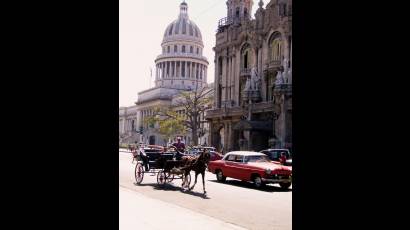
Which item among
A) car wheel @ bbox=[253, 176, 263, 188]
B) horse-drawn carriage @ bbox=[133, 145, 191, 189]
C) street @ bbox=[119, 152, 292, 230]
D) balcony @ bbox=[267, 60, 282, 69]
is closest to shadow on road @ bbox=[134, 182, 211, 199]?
street @ bbox=[119, 152, 292, 230]

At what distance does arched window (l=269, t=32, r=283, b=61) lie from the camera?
145ft

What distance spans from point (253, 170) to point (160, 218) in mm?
8867

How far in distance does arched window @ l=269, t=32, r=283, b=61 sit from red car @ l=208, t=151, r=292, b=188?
1011 inches

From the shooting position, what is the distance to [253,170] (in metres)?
18.2

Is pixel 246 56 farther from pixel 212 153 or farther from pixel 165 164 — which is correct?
pixel 165 164

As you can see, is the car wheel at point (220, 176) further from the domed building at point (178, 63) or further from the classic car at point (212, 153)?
the domed building at point (178, 63)

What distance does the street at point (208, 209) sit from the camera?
930 cm

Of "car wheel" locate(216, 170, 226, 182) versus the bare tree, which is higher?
the bare tree

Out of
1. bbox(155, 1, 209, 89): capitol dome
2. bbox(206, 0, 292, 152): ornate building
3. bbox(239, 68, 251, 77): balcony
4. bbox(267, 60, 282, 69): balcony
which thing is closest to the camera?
bbox(206, 0, 292, 152): ornate building

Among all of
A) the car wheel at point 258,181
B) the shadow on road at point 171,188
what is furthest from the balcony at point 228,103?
the car wheel at point 258,181

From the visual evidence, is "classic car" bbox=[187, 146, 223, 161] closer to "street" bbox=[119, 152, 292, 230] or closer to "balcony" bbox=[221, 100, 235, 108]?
"street" bbox=[119, 152, 292, 230]

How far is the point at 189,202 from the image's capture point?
13258 millimetres
